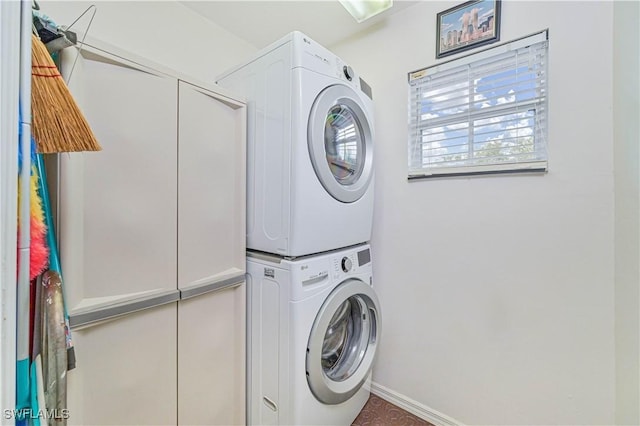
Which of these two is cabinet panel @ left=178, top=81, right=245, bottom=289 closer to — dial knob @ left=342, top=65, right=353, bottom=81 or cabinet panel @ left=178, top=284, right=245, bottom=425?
cabinet panel @ left=178, top=284, right=245, bottom=425

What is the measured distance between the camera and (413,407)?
1.56 m

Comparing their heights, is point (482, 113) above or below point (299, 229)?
above

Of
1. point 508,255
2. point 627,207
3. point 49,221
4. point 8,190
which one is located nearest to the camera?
point 8,190

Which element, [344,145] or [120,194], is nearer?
[120,194]

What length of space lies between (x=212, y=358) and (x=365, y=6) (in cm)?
190

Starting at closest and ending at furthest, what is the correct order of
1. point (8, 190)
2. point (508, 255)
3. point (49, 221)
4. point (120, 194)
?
point (8, 190), point (49, 221), point (120, 194), point (508, 255)

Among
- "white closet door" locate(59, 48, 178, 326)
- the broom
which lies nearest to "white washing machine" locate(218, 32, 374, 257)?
"white closet door" locate(59, 48, 178, 326)

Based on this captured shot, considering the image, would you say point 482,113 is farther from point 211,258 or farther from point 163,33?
point 163,33

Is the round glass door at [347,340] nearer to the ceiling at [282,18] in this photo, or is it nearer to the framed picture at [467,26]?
the framed picture at [467,26]

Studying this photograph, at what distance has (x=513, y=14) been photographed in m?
1.26

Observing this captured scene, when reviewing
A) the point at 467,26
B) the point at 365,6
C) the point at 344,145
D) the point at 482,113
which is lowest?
the point at 344,145

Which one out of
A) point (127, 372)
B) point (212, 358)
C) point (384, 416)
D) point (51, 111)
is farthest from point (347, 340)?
point (51, 111)

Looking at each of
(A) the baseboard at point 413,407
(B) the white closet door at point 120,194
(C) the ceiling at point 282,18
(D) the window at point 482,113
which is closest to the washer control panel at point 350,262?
(D) the window at point 482,113

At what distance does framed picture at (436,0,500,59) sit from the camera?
1.30 metres
